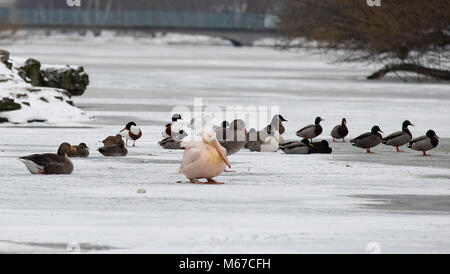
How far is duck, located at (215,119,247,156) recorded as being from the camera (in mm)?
15000

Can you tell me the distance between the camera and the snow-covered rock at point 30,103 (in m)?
21.8

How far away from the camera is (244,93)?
33.8 m

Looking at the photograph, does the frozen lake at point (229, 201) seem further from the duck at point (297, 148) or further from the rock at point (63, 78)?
the rock at point (63, 78)

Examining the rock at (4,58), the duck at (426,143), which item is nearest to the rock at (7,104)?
the rock at (4,58)

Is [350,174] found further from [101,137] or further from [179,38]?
[179,38]

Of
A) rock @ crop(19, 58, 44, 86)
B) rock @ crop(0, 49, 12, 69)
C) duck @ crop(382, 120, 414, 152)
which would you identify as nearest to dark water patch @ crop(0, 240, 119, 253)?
duck @ crop(382, 120, 414, 152)

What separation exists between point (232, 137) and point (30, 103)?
8.54m

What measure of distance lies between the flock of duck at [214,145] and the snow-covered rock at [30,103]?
4.49m

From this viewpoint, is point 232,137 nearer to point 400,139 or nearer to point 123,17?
point 400,139

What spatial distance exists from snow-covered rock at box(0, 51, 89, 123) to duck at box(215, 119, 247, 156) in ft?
24.3

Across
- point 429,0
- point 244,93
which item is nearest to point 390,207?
point 244,93

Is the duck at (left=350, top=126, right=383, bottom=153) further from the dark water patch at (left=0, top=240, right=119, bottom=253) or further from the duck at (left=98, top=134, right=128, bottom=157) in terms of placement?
the dark water patch at (left=0, top=240, right=119, bottom=253)

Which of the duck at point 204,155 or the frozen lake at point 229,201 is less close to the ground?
the duck at point 204,155

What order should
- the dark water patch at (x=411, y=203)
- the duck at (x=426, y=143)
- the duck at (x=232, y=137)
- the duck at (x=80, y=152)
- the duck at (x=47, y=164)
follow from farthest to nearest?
the duck at (x=426, y=143), the duck at (x=80, y=152), the duck at (x=232, y=137), the duck at (x=47, y=164), the dark water patch at (x=411, y=203)
